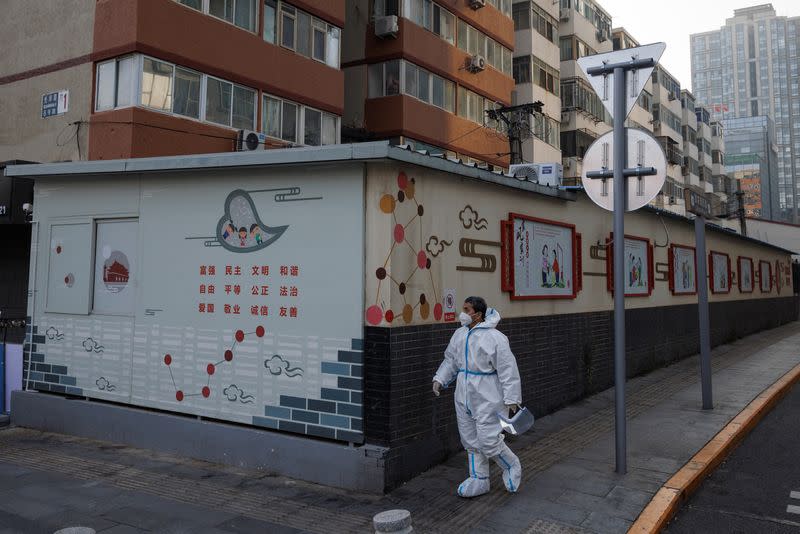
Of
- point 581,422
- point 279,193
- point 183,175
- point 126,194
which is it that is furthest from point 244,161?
point 581,422

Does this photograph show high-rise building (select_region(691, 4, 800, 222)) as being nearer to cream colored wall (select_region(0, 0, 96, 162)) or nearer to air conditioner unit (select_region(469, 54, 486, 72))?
air conditioner unit (select_region(469, 54, 486, 72))

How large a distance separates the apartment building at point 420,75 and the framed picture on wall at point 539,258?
12.2 metres

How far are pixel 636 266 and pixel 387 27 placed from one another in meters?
13.6

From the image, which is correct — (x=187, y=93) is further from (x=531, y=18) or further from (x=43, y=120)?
(x=531, y=18)

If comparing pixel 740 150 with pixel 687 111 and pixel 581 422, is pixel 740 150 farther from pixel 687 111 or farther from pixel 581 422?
pixel 581 422

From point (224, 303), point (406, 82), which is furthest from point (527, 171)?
point (406, 82)

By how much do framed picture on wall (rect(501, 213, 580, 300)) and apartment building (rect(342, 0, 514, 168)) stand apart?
12175 mm

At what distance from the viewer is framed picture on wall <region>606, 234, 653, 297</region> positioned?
10.7 metres

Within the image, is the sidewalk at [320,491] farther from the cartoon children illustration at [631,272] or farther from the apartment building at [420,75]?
the apartment building at [420,75]

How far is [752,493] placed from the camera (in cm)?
605

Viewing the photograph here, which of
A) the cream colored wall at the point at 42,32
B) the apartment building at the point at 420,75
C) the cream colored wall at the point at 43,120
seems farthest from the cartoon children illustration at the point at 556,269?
the apartment building at the point at 420,75

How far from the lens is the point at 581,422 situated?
853 centimetres

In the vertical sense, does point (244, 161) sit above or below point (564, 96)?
below

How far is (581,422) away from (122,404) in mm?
6105
